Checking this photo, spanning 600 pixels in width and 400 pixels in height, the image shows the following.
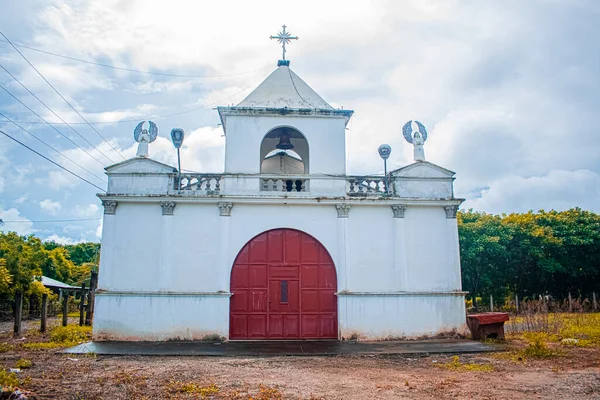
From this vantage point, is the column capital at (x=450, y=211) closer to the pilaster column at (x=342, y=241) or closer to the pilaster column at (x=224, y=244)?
the pilaster column at (x=342, y=241)

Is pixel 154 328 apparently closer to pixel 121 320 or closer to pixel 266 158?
pixel 121 320

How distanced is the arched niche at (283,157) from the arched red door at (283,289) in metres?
3.95

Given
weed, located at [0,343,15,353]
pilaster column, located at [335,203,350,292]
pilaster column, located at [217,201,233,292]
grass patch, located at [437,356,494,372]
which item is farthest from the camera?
pilaster column, located at [335,203,350,292]

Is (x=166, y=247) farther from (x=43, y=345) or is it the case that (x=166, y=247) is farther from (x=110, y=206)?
(x=43, y=345)

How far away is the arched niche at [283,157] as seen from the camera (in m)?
19.1

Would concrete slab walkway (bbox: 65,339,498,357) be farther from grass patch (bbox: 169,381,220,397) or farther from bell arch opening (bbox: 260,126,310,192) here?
bell arch opening (bbox: 260,126,310,192)

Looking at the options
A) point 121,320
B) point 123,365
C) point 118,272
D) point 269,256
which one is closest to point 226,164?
point 269,256

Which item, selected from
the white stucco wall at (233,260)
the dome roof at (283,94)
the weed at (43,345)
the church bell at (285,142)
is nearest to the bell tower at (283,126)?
the dome roof at (283,94)

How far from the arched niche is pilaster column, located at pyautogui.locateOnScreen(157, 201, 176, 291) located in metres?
4.48

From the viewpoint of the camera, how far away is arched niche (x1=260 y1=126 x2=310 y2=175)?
19.1m

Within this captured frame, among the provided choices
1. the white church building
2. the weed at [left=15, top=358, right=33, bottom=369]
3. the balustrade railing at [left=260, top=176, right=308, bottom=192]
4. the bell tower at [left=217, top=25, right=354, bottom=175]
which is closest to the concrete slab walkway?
the white church building

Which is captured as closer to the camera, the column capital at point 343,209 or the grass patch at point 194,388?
the grass patch at point 194,388

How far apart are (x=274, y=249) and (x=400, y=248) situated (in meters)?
4.11

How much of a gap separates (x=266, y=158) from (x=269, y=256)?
5475mm
